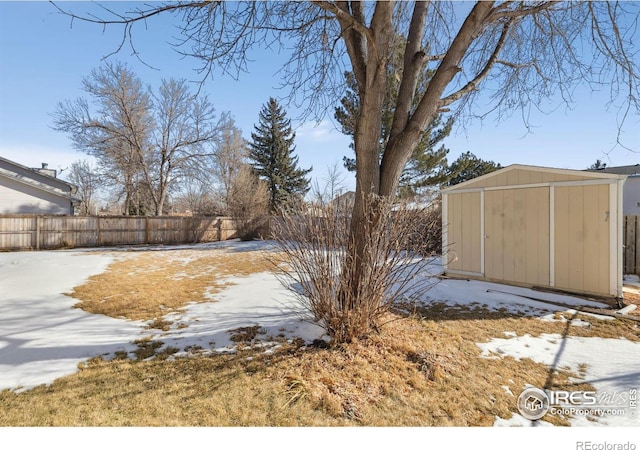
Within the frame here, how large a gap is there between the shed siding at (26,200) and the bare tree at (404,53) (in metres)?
16.3

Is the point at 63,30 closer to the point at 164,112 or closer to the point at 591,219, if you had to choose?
the point at 591,219

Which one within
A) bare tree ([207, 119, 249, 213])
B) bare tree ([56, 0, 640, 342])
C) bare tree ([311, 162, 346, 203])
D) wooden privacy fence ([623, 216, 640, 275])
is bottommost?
wooden privacy fence ([623, 216, 640, 275])

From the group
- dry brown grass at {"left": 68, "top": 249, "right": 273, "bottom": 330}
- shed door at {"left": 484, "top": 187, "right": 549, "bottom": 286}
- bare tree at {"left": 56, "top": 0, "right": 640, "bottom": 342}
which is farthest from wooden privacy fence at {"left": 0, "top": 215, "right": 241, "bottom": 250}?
shed door at {"left": 484, "top": 187, "right": 549, "bottom": 286}

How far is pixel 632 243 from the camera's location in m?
6.98

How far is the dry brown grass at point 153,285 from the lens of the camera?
422 centimetres

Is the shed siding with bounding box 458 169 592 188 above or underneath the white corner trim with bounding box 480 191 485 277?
above

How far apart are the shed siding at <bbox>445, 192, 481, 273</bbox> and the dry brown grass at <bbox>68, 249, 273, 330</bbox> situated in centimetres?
457

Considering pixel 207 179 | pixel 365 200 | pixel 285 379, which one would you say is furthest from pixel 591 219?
pixel 207 179

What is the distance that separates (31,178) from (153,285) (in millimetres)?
15152

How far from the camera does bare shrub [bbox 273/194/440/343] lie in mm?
2807

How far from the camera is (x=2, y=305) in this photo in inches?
163

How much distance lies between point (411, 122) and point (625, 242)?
26.0 ft

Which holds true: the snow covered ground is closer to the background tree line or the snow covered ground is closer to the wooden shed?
the wooden shed

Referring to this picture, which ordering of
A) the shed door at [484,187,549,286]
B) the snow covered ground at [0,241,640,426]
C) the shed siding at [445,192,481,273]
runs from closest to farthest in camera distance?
1. the snow covered ground at [0,241,640,426]
2. the shed door at [484,187,549,286]
3. the shed siding at [445,192,481,273]
